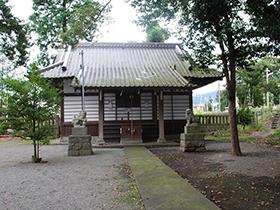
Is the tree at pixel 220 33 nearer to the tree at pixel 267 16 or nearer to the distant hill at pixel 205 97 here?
the tree at pixel 267 16

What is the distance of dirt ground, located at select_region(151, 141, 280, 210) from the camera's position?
18.0 ft

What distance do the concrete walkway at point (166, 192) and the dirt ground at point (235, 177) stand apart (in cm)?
37

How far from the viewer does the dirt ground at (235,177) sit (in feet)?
18.0

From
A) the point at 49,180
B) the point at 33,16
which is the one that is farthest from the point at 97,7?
the point at 33,16

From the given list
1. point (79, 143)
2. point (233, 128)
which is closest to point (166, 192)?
point (233, 128)

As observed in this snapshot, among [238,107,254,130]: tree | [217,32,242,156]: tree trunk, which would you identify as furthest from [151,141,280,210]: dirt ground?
[238,107,254,130]: tree

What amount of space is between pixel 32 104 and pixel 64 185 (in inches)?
199

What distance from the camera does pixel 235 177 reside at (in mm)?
7648

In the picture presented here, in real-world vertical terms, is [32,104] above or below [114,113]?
above

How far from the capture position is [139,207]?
5211 millimetres

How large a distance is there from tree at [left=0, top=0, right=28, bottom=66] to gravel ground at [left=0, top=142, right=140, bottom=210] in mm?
13200

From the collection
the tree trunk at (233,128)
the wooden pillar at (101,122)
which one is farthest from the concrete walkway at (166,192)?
the wooden pillar at (101,122)

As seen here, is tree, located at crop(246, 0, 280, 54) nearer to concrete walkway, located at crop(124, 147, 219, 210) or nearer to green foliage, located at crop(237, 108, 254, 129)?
concrete walkway, located at crop(124, 147, 219, 210)

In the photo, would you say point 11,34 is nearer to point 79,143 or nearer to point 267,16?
point 79,143
